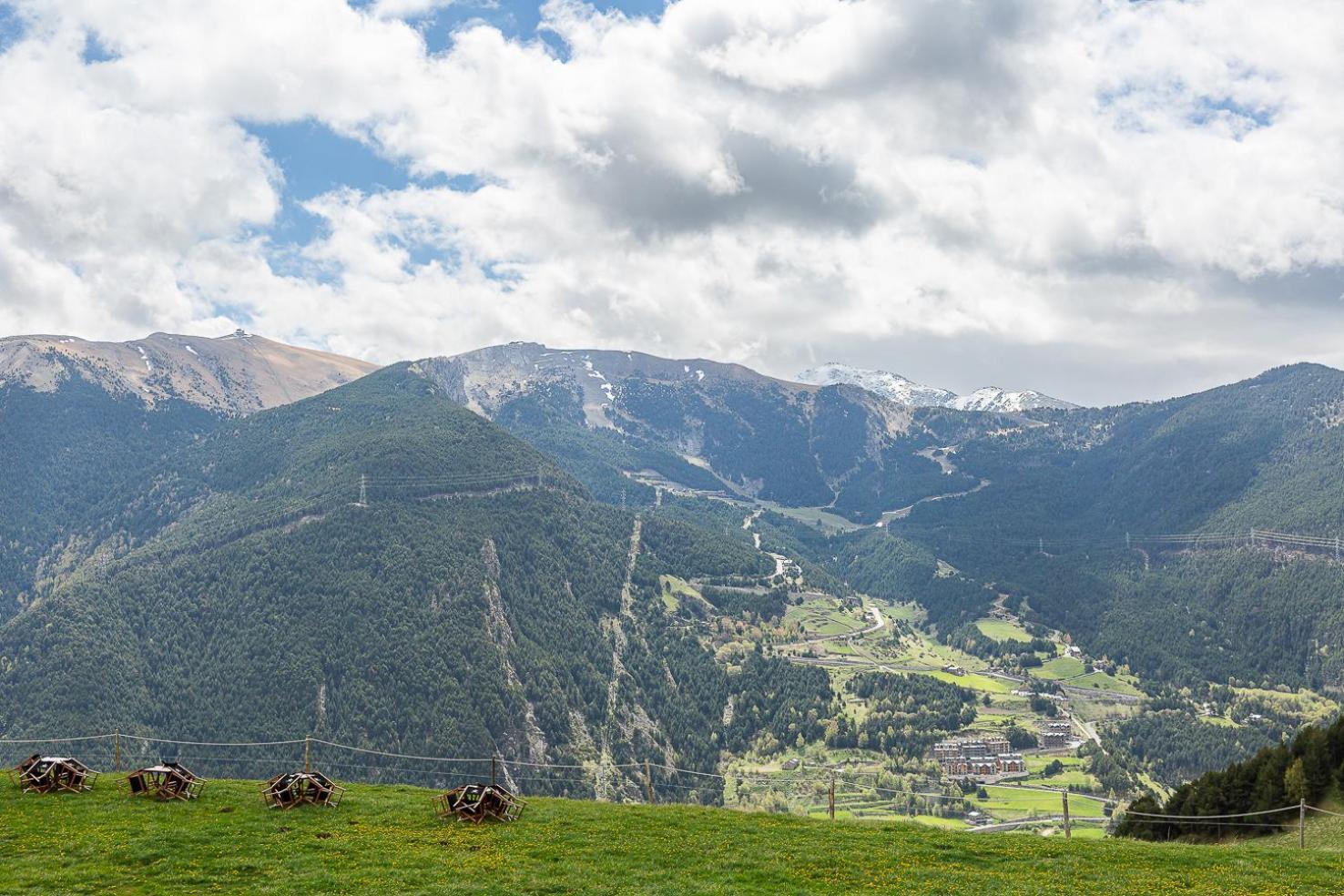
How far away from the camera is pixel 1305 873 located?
2048 inches

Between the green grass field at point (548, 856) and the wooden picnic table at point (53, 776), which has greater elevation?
the wooden picnic table at point (53, 776)

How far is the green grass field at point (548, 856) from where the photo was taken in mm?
47062

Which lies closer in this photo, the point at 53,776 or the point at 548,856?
the point at 548,856

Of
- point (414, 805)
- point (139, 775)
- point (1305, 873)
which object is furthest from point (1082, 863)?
point (139, 775)

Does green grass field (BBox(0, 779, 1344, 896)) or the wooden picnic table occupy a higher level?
the wooden picnic table

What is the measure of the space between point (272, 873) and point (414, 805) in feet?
54.9

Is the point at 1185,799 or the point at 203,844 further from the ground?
the point at 203,844

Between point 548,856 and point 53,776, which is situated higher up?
point 53,776

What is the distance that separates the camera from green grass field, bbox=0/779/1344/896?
4706 centimetres

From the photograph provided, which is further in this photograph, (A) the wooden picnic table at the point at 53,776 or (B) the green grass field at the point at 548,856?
(A) the wooden picnic table at the point at 53,776

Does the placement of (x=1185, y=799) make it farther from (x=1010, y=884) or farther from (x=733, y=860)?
(x=733, y=860)

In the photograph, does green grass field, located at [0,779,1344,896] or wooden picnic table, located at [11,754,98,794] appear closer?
green grass field, located at [0,779,1344,896]

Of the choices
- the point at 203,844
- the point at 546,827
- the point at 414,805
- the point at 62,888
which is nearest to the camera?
the point at 62,888

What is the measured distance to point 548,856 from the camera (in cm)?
5275
